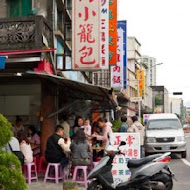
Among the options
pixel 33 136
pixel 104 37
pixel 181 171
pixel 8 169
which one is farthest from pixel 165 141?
pixel 8 169

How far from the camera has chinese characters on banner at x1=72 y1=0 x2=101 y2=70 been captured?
1237cm

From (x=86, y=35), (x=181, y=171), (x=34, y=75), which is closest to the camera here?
(x=34, y=75)

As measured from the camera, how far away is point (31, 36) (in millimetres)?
11609

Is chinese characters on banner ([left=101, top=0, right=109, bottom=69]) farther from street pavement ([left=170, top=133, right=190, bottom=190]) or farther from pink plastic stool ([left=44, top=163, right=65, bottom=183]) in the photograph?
pink plastic stool ([left=44, top=163, right=65, bottom=183])

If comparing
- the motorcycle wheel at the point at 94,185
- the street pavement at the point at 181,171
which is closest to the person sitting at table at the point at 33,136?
the street pavement at the point at 181,171

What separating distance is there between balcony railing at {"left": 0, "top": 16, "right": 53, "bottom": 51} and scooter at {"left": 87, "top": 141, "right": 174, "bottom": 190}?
5030 mm

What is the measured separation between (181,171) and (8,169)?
8486 mm

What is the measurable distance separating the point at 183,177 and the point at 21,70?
18.9 ft

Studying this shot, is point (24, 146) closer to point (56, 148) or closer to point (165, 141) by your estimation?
point (56, 148)

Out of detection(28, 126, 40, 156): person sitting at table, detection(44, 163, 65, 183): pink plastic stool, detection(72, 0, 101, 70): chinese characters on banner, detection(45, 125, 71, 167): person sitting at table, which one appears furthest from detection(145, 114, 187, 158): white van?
detection(45, 125, 71, 167): person sitting at table

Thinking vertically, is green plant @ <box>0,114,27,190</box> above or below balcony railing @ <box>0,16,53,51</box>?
below

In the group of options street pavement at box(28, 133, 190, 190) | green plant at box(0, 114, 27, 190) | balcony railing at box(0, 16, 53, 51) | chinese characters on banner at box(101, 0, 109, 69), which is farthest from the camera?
chinese characters on banner at box(101, 0, 109, 69)

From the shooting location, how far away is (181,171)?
41.3 feet

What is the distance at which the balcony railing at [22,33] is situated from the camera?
11.5 m
